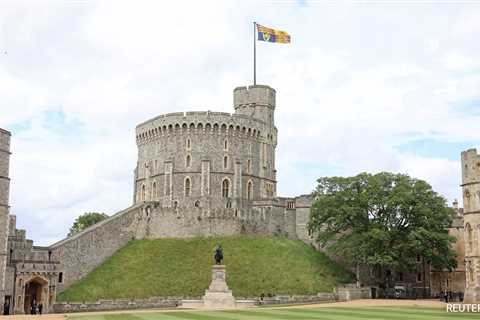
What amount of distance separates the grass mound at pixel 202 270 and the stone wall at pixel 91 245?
3.12ft

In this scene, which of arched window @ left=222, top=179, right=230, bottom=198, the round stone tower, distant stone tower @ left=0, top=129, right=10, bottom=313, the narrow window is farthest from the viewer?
arched window @ left=222, top=179, right=230, bottom=198

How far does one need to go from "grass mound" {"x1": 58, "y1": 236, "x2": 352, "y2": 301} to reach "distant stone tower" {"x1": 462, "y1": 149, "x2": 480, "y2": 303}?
15.2 metres

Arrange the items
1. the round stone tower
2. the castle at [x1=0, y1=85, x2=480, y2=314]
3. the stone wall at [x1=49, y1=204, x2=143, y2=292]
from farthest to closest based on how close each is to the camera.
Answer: the round stone tower, the stone wall at [x1=49, y1=204, x2=143, y2=292], the castle at [x1=0, y1=85, x2=480, y2=314]

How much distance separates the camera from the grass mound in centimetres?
6344

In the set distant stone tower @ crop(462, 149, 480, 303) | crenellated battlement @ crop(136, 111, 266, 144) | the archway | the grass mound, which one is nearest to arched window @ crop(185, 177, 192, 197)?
crenellated battlement @ crop(136, 111, 266, 144)

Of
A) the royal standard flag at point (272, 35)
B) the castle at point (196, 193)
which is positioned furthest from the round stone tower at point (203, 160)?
the royal standard flag at point (272, 35)

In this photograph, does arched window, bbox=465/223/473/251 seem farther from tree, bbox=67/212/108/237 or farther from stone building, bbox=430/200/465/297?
tree, bbox=67/212/108/237

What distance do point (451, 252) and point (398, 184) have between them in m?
9.68

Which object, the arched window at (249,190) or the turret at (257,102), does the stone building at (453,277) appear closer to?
the arched window at (249,190)

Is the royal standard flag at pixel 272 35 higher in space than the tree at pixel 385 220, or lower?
higher

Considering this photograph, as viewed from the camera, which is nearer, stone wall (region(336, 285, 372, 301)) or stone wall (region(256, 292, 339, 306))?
stone wall (region(256, 292, 339, 306))

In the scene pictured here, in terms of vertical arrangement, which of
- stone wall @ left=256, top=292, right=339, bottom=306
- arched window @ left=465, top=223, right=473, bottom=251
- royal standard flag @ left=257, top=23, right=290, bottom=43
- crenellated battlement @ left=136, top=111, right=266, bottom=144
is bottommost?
stone wall @ left=256, top=292, right=339, bottom=306

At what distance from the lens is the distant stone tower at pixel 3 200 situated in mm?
53094

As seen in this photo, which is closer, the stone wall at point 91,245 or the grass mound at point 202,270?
the grass mound at point 202,270
